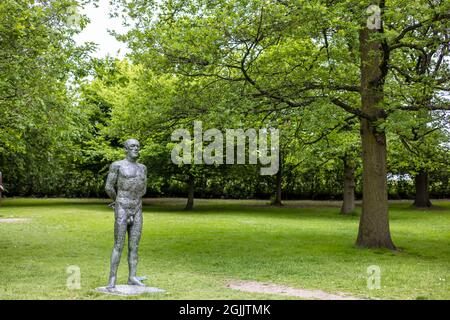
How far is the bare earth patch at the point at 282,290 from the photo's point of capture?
9.98m

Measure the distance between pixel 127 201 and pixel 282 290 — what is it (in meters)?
3.36

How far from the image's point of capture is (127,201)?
1001 cm

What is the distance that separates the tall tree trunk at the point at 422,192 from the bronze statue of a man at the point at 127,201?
29.2 m

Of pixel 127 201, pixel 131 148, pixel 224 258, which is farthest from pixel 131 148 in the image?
pixel 224 258

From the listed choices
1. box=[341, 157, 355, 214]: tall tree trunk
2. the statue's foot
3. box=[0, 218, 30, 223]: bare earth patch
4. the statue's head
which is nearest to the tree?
the statue's head

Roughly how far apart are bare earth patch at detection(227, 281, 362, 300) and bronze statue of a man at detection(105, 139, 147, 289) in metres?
2.05

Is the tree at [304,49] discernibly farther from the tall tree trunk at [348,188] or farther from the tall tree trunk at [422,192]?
the tall tree trunk at [422,192]

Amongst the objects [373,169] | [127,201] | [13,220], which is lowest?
[13,220]

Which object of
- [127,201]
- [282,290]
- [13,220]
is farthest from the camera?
[13,220]

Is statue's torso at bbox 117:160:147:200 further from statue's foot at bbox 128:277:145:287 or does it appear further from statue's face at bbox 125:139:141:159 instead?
statue's foot at bbox 128:277:145:287

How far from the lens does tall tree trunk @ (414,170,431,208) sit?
119 feet

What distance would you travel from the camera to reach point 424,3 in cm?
1421

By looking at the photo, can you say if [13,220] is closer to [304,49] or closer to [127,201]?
[304,49]
